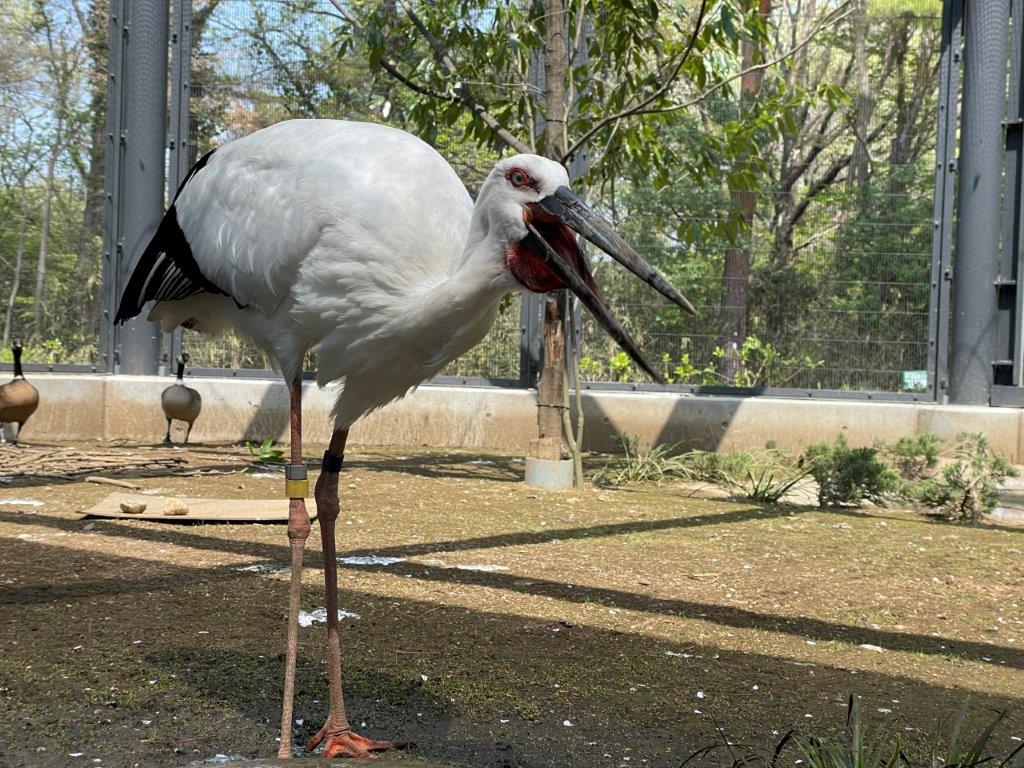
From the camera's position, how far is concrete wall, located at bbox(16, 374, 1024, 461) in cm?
965

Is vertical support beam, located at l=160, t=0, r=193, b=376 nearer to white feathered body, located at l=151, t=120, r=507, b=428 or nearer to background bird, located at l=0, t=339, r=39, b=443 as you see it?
background bird, located at l=0, t=339, r=39, b=443

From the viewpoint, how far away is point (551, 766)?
9.71ft

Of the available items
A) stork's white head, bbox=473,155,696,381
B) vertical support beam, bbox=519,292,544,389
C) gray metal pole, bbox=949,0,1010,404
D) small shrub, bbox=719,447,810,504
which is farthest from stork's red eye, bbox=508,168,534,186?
gray metal pole, bbox=949,0,1010,404

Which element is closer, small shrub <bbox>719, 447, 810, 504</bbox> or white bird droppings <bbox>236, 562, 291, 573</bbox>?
white bird droppings <bbox>236, 562, 291, 573</bbox>

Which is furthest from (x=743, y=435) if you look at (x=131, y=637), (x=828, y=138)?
(x=131, y=637)

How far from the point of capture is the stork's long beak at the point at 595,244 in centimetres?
263

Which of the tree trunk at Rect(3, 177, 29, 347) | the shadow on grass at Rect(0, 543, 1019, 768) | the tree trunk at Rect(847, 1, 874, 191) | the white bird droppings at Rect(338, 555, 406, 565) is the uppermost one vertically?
the tree trunk at Rect(847, 1, 874, 191)

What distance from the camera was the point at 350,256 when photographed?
315 cm

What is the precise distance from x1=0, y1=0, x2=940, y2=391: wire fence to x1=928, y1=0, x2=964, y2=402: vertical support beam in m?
0.10

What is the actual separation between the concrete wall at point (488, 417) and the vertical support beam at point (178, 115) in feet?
1.68

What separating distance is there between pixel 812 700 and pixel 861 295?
7.21 metres

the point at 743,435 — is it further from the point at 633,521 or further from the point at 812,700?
the point at 812,700

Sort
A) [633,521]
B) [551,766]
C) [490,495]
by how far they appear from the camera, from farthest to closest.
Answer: [490,495] → [633,521] → [551,766]

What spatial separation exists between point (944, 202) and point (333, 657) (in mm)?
8583
